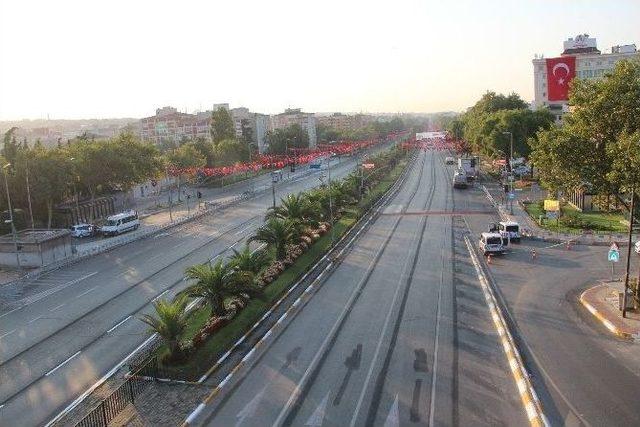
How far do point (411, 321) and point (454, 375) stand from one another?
17.7 ft

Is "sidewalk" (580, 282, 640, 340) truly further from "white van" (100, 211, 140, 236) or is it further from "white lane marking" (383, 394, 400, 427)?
"white van" (100, 211, 140, 236)

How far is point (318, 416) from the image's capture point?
15.9 m

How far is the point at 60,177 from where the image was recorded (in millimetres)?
50438

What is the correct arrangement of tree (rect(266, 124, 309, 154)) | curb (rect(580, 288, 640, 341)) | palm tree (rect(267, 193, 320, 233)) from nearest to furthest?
curb (rect(580, 288, 640, 341)) → palm tree (rect(267, 193, 320, 233)) → tree (rect(266, 124, 309, 154))

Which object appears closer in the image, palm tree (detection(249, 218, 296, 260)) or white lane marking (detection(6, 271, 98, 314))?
white lane marking (detection(6, 271, 98, 314))

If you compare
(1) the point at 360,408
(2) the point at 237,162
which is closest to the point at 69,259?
(1) the point at 360,408

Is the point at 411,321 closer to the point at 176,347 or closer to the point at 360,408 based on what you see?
the point at 360,408

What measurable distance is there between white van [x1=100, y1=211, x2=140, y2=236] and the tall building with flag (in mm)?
60494

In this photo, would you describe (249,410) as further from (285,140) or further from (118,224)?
(285,140)

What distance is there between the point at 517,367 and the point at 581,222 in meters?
26.9

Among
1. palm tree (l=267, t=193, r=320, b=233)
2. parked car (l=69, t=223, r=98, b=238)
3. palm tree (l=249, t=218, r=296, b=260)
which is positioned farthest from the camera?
parked car (l=69, t=223, r=98, b=238)

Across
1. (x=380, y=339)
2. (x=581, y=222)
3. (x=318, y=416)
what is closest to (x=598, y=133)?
(x=380, y=339)

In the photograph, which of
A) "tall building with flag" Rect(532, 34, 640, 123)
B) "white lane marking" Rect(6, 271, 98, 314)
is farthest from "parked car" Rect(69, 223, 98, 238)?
"tall building with flag" Rect(532, 34, 640, 123)

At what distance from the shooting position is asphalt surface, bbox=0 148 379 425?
61.8ft
